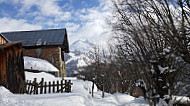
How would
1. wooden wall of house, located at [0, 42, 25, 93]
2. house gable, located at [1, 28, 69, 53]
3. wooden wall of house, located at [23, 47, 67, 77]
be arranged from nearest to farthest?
wooden wall of house, located at [0, 42, 25, 93] < wooden wall of house, located at [23, 47, 67, 77] < house gable, located at [1, 28, 69, 53]

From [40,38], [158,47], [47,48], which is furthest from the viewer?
[40,38]

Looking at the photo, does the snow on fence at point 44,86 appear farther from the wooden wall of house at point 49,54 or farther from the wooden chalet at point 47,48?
the wooden wall of house at point 49,54

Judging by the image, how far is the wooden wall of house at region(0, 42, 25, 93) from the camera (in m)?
8.56

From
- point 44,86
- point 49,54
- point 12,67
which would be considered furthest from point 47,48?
point 12,67

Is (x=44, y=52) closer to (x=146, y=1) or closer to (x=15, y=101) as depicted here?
(x=15, y=101)

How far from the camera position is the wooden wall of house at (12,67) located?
856 centimetres

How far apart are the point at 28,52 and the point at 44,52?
2766 mm

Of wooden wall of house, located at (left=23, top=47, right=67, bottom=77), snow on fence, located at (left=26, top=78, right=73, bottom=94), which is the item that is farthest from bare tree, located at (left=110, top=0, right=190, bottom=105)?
wooden wall of house, located at (left=23, top=47, right=67, bottom=77)

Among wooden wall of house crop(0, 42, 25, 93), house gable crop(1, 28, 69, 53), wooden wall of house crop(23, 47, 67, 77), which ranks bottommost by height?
wooden wall of house crop(0, 42, 25, 93)

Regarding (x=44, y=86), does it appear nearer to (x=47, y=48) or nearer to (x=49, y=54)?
(x=49, y=54)

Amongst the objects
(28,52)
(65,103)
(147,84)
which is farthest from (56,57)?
(147,84)

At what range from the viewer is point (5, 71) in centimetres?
865

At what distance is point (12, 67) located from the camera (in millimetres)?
9461

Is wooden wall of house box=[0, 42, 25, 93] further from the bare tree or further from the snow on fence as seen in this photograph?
the bare tree
